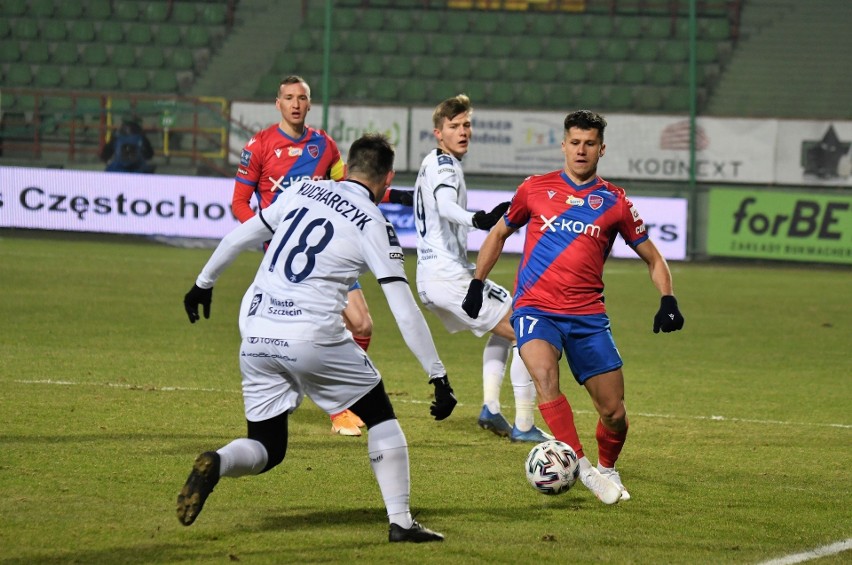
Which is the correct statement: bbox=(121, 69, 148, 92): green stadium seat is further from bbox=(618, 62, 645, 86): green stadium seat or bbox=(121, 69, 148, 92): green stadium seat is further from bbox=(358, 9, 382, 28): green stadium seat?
bbox=(618, 62, 645, 86): green stadium seat

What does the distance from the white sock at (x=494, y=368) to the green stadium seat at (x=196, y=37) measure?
2196cm

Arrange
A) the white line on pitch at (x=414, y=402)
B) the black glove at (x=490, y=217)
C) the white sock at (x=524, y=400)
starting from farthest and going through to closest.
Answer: the white line on pitch at (x=414, y=402) < the white sock at (x=524, y=400) < the black glove at (x=490, y=217)

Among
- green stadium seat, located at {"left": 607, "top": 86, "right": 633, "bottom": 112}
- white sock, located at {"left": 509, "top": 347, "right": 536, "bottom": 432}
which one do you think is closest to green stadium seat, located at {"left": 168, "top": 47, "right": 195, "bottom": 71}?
green stadium seat, located at {"left": 607, "top": 86, "right": 633, "bottom": 112}

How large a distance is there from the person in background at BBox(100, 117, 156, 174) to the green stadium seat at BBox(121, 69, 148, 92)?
374 centimetres

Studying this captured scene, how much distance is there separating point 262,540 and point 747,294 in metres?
14.1

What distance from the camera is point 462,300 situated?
344 inches

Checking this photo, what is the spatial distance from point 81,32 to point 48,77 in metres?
1.40

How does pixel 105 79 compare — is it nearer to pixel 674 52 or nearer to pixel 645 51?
pixel 645 51

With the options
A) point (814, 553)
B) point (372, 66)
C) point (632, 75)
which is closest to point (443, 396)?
point (814, 553)

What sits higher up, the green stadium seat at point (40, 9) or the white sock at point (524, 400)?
the green stadium seat at point (40, 9)

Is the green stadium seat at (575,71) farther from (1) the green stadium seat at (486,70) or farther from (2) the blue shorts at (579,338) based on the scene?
(2) the blue shorts at (579,338)

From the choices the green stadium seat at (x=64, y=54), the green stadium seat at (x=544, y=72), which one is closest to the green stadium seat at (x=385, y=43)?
the green stadium seat at (x=544, y=72)

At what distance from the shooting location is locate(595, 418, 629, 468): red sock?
22.7 ft

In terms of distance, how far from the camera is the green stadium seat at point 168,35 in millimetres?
29516
